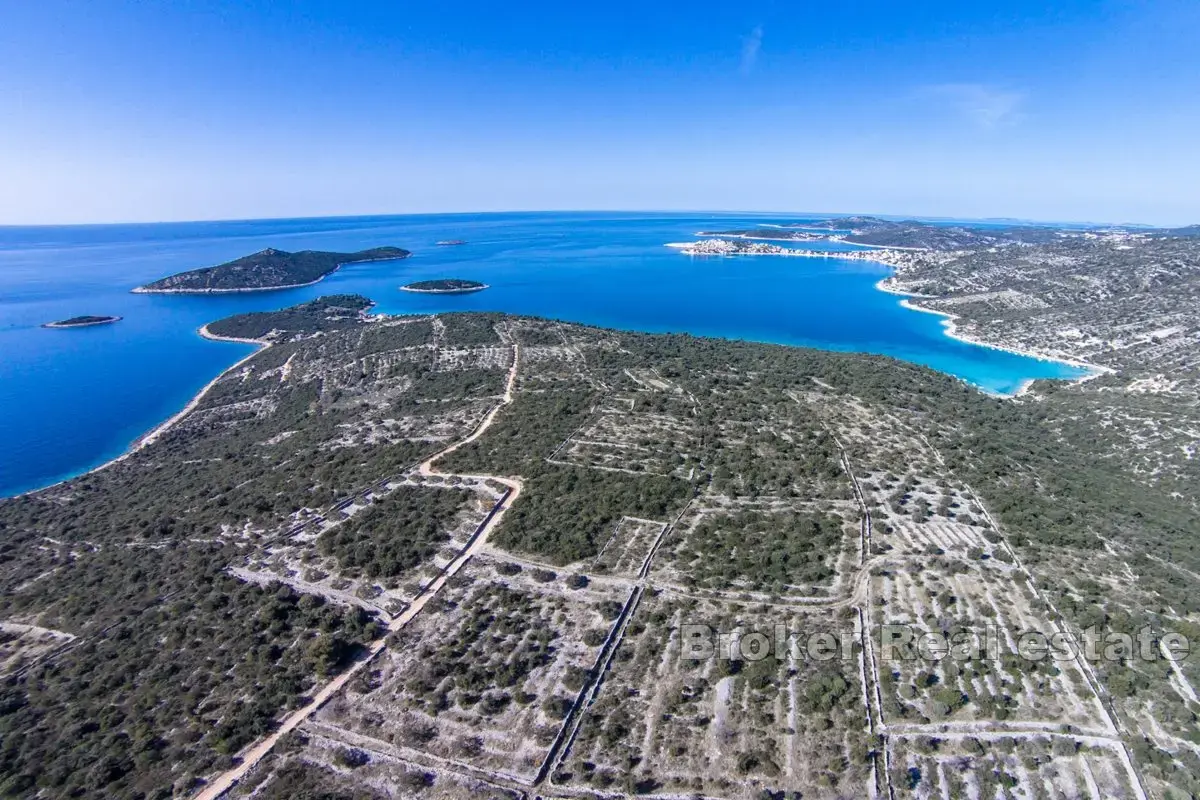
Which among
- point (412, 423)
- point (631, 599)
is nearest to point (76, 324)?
point (412, 423)

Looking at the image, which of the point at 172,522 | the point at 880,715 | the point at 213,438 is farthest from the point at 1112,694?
the point at 213,438

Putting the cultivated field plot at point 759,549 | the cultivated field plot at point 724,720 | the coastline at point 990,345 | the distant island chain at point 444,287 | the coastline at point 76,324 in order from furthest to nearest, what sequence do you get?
the distant island chain at point 444,287 < the coastline at point 76,324 < the coastline at point 990,345 < the cultivated field plot at point 759,549 < the cultivated field plot at point 724,720

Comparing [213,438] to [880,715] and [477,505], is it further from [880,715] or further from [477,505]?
[880,715]

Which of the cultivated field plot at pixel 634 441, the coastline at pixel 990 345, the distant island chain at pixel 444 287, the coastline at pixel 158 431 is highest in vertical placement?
the distant island chain at pixel 444 287

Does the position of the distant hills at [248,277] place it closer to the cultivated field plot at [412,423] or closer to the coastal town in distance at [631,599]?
the coastal town in distance at [631,599]

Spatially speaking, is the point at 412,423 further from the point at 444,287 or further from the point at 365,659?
the point at 444,287

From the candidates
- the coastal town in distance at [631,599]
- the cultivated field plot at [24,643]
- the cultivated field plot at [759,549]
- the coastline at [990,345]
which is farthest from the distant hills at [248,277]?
the cultivated field plot at [759,549]

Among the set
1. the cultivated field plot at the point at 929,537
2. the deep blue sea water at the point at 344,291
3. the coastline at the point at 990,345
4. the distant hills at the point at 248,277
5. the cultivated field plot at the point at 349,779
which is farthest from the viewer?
the distant hills at the point at 248,277
